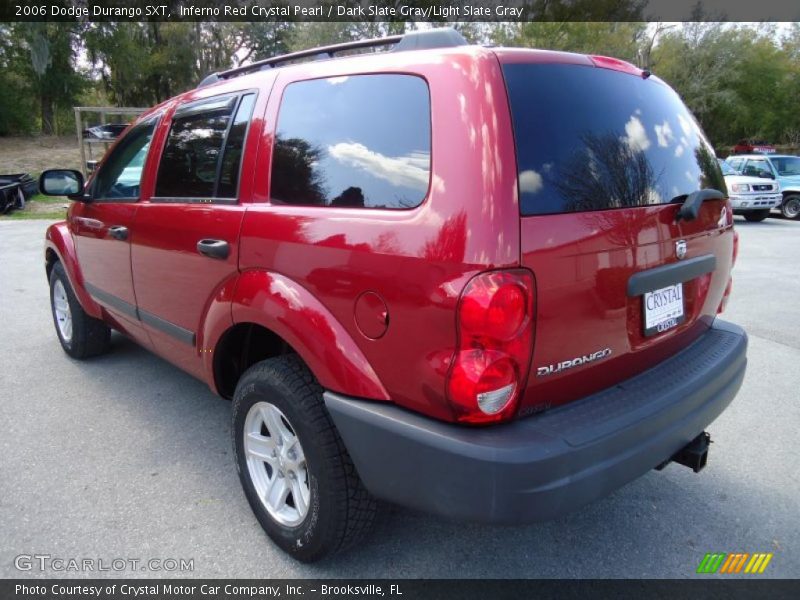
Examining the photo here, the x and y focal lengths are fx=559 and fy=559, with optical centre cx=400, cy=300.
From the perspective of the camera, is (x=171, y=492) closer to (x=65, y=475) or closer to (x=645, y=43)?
(x=65, y=475)

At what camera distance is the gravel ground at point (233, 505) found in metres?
2.26

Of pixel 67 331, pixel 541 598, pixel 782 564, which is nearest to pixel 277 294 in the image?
pixel 541 598

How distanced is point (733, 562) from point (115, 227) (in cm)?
354

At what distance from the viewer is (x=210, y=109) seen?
277cm

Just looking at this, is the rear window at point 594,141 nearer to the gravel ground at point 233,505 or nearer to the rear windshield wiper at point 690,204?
the rear windshield wiper at point 690,204

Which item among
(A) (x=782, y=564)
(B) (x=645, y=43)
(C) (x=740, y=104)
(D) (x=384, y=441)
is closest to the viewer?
(D) (x=384, y=441)

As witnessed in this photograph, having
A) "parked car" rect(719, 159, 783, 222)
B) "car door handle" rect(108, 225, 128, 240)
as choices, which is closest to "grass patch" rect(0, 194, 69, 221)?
"car door handle" rect(108, 225, 128, 240)

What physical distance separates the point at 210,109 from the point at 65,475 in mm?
1972

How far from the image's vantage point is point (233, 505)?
2.61m

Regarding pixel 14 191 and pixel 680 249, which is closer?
pixel 680 249

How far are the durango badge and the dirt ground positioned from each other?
Result: 2645cm

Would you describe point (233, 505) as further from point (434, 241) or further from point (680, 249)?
point (680, 249)
